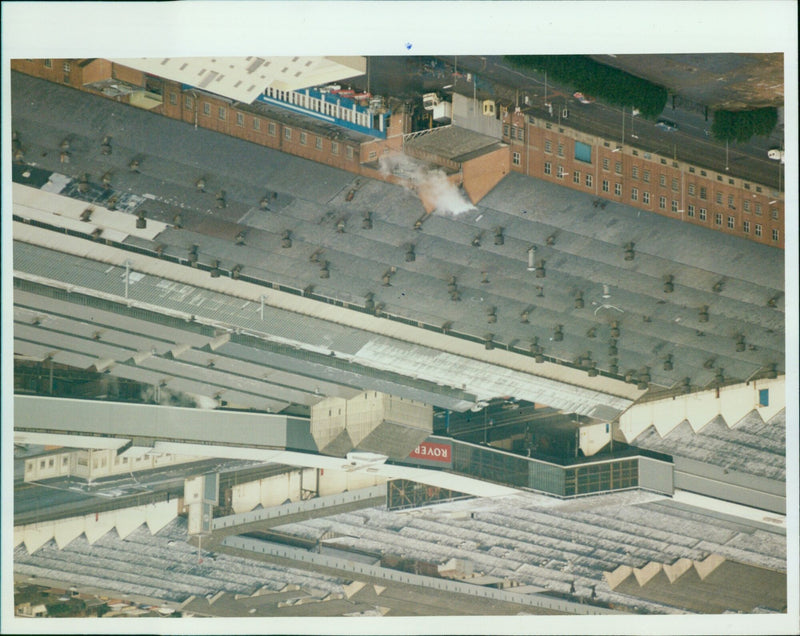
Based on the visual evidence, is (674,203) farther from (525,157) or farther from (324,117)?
(324,117)

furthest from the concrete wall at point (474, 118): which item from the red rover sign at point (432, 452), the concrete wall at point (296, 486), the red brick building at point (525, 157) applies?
the concrete wall at point (296, 486)

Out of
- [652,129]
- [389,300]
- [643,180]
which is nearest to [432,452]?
[389,300]

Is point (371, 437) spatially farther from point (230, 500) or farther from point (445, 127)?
point (445, 127)

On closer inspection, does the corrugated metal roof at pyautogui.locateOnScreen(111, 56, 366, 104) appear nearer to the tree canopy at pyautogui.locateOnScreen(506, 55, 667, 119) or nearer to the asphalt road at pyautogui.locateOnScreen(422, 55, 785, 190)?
the asphalt road at pyautogui.locateOnScreen(422, 55, 785, 190)

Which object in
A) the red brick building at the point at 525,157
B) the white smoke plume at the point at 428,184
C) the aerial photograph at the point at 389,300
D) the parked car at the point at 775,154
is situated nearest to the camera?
the aerial photograph at the point at 389,300

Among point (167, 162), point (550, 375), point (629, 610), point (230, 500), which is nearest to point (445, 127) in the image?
point (167, 162)

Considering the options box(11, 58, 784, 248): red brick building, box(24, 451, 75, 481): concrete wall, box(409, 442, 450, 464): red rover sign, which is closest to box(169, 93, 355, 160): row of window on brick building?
box(11, 58, 784, 248): red brick building

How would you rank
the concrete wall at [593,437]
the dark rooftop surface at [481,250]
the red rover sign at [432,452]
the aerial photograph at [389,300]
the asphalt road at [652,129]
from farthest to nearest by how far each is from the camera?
the concrete wall at [593,437]
the red rover sign at [432,452]
the dark rooftop surface at [481,250]
the asphalt road at [652,129]
the aerial photograph at [389,300]

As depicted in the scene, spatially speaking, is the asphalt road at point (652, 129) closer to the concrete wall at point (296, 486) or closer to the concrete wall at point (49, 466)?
the concrete wall at point (49, 466)
